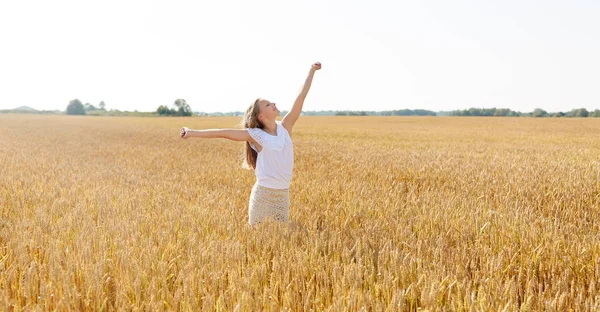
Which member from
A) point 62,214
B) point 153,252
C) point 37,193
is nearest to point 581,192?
point 153,252

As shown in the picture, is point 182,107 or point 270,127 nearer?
point 270,127

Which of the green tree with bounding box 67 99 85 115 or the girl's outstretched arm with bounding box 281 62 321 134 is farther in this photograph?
the green tree with bounding box 67 99 85 115

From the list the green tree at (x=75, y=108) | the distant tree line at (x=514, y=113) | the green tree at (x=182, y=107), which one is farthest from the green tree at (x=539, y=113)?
the green tree at (x=75, y=108)

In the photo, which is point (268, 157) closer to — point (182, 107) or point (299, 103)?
point (299, 103)

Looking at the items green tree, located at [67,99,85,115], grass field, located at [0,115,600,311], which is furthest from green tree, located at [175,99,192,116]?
grass field, located at [0,115,600,311]

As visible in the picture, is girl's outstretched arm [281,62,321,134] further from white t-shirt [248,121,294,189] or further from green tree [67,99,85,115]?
green tree [67,99,85,115]

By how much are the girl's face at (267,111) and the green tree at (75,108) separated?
168 metres

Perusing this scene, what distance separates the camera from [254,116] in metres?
4.30

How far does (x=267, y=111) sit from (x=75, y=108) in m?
172

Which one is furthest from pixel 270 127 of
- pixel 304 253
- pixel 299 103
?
pixel 304 253

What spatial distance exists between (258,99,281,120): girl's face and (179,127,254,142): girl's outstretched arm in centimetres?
22

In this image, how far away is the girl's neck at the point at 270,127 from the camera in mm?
4312

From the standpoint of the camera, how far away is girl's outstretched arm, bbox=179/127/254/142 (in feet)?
12.2

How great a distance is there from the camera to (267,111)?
4227 mm
